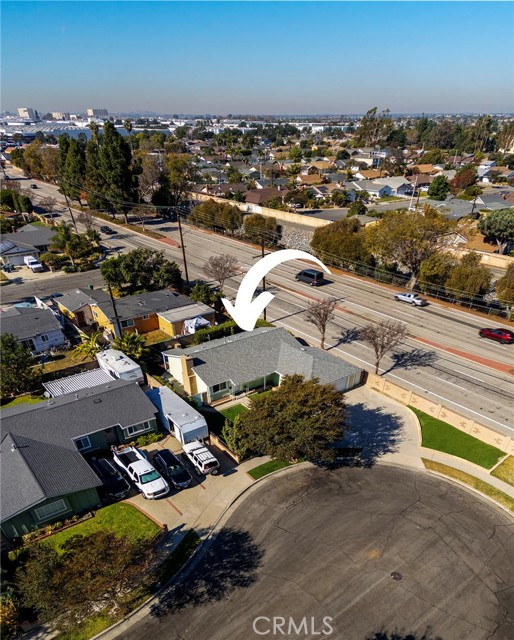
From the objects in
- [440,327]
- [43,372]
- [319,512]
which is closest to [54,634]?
[319,512]

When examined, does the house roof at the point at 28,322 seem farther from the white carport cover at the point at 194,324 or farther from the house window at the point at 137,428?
the house window at the point at 137,428

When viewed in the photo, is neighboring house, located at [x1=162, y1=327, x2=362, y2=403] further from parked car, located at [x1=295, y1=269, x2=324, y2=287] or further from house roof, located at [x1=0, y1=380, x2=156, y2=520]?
parked car, located at [x1=295, y1=269, x2=324, y2=287]

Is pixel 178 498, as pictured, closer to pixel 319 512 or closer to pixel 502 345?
pixel 319 512

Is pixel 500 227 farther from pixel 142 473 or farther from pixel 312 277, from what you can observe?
pixel 142 473

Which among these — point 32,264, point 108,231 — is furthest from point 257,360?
point 108,231

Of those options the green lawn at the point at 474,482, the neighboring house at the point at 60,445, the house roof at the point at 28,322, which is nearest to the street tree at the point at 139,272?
the house roof at the point at 28,322
